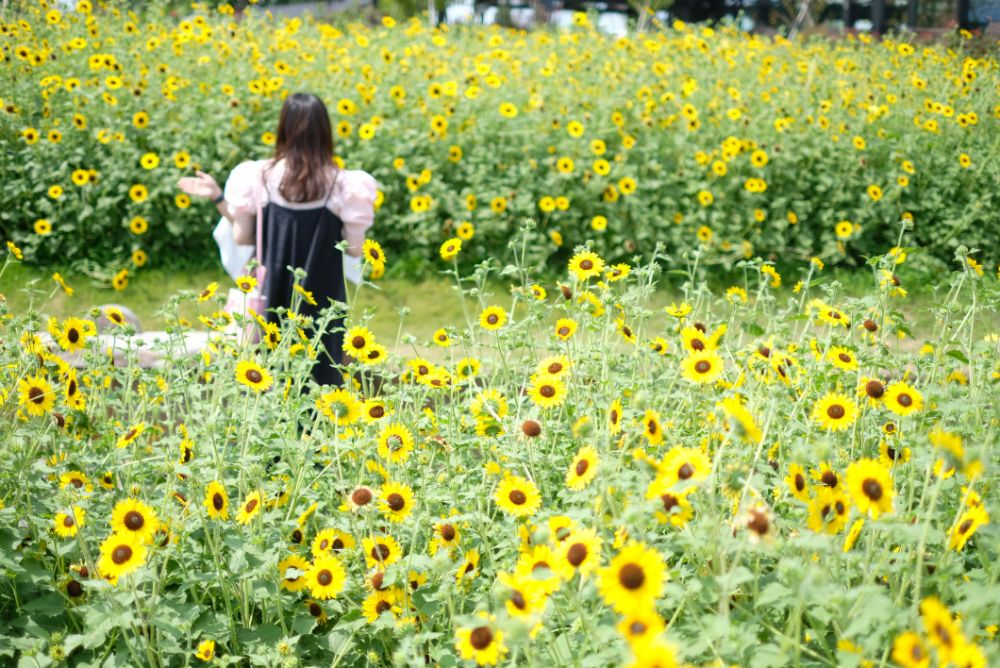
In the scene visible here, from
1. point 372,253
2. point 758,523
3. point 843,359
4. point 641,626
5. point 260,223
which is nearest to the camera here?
point 641,626

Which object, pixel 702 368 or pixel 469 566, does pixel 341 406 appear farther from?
pixel 702 368

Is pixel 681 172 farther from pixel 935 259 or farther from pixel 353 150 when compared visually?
pixel 353 150

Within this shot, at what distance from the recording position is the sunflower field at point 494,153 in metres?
6.21

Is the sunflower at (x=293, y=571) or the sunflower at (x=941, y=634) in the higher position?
the sunflower at (x=941, y=634)

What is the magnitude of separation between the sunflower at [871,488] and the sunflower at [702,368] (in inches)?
19.5

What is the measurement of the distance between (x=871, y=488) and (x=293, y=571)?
1088mm

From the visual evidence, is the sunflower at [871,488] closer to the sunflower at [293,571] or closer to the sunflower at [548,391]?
the sunflower at [548,391]

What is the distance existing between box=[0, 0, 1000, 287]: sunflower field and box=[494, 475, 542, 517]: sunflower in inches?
154

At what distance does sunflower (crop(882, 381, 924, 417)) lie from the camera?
77.0 inches

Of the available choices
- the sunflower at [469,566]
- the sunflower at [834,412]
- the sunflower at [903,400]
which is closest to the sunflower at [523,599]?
the sunflower at [469,566]

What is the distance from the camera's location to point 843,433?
2281 mm

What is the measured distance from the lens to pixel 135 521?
174 centimetres

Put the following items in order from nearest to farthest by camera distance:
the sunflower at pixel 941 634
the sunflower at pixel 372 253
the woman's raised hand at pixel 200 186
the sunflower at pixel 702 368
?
1. the sunflower at pixel 941 634
2. the sunflower at pixel 702 368
3. the sunflower at pixel 372 253
4. the woman's raised hand at pixel 200 186

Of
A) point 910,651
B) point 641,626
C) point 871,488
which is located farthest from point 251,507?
point 910,651
